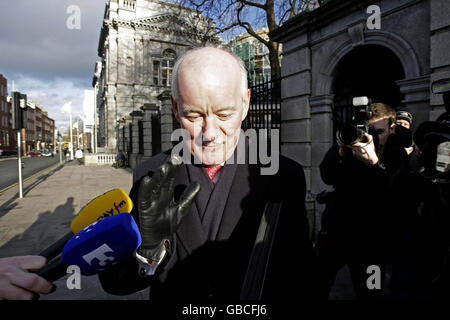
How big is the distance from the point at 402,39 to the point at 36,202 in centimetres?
982

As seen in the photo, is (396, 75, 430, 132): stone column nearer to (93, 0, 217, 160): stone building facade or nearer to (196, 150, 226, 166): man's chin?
(196, 150, 226, 166): man's chin

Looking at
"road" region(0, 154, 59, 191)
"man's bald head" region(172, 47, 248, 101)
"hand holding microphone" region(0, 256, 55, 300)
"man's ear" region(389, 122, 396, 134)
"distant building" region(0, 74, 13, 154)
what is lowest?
"road" region(0, 154, 59, 191)

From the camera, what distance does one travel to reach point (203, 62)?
3.78 ft

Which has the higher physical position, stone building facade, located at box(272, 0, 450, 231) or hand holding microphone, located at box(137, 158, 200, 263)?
stone building facade, located at box(272, 0, 450, 231)

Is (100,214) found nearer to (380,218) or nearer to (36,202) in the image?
(380,218)

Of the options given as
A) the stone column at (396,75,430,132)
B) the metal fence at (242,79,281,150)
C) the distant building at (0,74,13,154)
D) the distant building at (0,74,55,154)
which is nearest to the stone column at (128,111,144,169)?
the metal fence at (242,79,281,150)

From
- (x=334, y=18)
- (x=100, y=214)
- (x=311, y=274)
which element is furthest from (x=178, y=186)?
(x=334, y=18)

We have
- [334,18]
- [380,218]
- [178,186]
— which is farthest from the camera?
[334,18]

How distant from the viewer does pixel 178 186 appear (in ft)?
4.50

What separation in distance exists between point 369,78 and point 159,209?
18.8ft

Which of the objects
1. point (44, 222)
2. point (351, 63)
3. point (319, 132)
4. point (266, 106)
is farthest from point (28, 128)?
point (351, 63)

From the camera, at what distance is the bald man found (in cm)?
114

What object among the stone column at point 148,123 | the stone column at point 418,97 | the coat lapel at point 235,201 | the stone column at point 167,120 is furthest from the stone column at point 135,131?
the coat lapel at point 235,201

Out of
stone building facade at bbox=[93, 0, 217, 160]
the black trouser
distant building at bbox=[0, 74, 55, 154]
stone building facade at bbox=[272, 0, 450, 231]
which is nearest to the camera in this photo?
the black trouser
